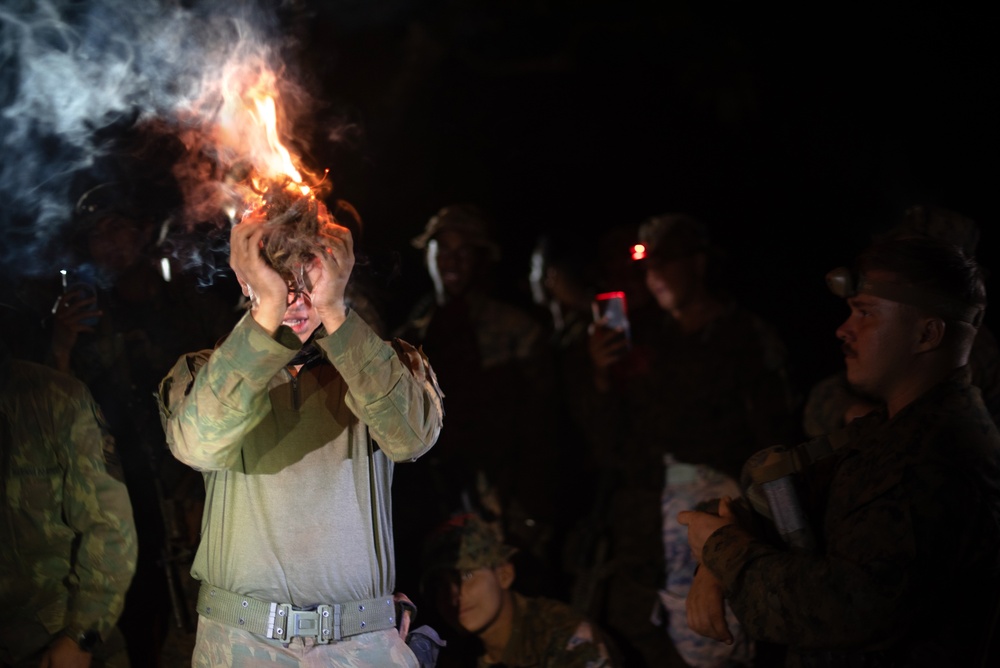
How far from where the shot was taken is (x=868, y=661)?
9.09 ft

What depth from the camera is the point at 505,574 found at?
179 inches

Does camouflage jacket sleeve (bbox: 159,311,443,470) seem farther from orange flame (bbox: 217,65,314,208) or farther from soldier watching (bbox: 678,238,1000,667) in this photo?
soldier watching (bbox: 678,238,1000,667)

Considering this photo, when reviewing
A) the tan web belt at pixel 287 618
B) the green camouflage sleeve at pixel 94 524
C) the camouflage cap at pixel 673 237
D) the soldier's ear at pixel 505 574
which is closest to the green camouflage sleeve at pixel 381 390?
the tan web belt at pixel 287 618

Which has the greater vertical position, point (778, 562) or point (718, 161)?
point (718, 161)

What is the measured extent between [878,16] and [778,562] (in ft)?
16.6

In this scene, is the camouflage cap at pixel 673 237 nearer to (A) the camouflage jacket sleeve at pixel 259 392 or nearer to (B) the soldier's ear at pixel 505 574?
(B) the soldier's ear at pixel 505 574

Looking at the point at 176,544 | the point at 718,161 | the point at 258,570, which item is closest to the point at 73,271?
the point at 176,544

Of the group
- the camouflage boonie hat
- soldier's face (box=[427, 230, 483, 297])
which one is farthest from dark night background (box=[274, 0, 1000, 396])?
the camouflage boonie hat

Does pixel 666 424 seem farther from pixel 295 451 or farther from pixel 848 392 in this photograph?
pixel 295 451

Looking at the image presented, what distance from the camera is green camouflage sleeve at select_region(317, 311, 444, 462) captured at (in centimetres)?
286

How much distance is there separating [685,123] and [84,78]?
4.77m

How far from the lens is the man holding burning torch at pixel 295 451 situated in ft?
9.15

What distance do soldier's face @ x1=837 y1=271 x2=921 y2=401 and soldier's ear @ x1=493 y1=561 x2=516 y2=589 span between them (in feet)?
6.78

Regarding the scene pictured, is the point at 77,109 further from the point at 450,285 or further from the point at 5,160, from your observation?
the point at 450,285
